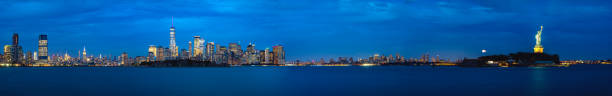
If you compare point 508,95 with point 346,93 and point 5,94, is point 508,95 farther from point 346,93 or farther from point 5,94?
point 5,94

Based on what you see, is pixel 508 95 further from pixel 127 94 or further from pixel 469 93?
pixel 127 94

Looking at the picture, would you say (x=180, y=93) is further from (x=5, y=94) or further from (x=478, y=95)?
(x=478, y=95)

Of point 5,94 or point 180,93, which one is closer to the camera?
point 5,94

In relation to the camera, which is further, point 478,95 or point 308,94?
point 308,94

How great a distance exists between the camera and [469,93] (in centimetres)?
4506

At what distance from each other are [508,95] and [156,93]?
96.0 ft

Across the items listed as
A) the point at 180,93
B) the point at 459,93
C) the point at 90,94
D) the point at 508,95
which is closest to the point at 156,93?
the point at 180,93

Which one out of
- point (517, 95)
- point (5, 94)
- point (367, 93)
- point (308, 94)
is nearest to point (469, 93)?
point (517, 95)

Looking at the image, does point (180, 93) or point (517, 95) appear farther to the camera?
point (180, 93)

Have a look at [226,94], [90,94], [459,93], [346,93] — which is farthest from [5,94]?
[459,93]

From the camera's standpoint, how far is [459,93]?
148ft

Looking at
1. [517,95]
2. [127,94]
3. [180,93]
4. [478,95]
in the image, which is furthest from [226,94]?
[517,95]

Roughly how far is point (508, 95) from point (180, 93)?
90.2 ft

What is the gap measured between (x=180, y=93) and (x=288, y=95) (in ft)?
31.2
